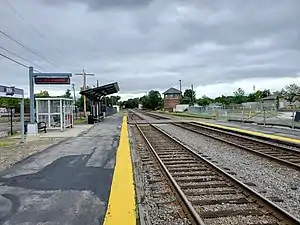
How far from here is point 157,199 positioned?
22.4 feet

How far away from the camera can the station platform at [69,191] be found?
217 inches

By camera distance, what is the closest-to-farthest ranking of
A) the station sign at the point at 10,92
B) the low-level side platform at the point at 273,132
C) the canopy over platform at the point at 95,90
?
the station sign at the point at 10,92
the low-level side platform at the point at 273,132
the canopy over platform at the point at 95,90

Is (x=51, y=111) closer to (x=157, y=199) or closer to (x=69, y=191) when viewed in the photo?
(x=69, y=191)

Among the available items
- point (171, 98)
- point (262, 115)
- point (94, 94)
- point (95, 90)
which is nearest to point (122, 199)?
point (262, 115)

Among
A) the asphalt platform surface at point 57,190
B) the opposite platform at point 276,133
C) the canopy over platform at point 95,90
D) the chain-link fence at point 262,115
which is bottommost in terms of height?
the opposite platform at point 276,133

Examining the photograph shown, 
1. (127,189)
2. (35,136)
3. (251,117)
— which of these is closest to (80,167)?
(127,189)

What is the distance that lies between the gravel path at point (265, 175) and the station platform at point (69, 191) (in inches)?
108

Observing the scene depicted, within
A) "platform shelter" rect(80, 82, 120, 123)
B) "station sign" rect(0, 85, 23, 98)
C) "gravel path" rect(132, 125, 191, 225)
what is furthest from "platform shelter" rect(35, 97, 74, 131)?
"gravel path" rect(132, 125, 191, 225)

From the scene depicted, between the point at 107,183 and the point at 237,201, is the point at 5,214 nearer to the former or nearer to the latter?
the point at 107,183

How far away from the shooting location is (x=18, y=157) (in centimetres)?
1254

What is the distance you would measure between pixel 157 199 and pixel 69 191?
1808 mm

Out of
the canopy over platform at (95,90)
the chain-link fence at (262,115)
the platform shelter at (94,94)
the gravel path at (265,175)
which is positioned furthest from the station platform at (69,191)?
the platform shelter at (94,94)

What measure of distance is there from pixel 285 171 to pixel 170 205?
15.7 feet

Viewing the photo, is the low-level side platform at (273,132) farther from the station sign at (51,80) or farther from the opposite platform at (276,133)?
the station sign at (51,80)
